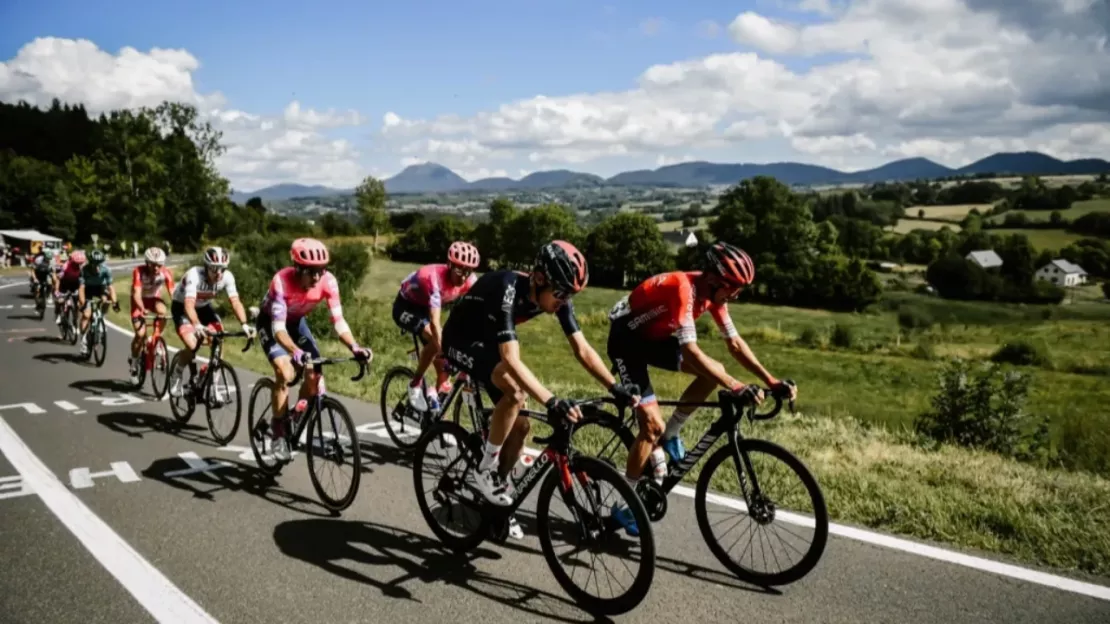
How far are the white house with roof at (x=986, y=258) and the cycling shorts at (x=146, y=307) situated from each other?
288 feet

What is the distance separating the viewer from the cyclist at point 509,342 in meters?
4.46

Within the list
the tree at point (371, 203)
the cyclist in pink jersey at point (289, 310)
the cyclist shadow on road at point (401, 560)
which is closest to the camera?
the cyclist shadow on road at point (401, 560)

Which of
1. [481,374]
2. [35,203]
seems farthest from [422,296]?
[35,203]

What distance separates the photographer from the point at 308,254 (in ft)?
21.1

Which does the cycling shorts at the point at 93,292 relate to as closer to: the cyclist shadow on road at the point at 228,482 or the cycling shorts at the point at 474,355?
the cyclist shadow on road at the point at 228,482

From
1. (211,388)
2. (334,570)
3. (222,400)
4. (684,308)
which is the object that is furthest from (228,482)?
(684,308)

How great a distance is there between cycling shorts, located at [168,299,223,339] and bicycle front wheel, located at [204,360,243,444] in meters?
0.69

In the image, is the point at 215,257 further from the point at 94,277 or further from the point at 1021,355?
the point at 1021,355

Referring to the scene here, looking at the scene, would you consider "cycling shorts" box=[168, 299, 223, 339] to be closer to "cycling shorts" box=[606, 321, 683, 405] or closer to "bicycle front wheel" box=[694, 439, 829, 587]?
"cycling shorts" box=[606, 321, 683, 405]

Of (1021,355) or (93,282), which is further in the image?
(1021,355)

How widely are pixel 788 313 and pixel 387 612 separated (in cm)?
6354

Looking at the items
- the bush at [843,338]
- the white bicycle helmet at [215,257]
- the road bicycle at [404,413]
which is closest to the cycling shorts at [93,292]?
the white bicycle helmet at [215,257]

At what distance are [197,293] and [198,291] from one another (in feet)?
0.14

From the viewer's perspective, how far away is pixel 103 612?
4.13 metres
